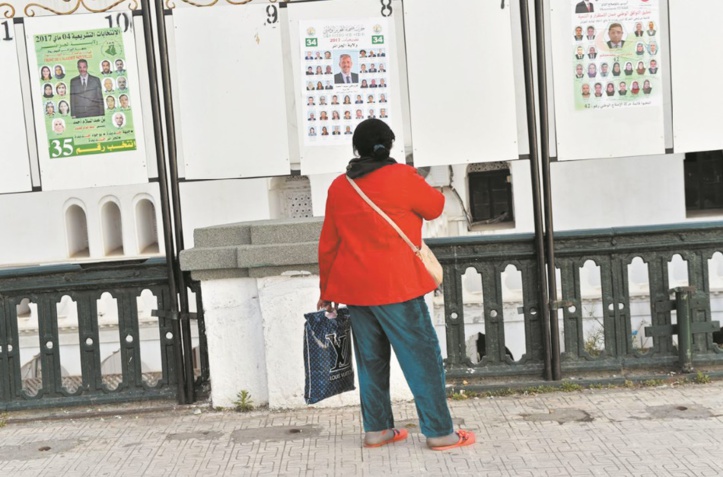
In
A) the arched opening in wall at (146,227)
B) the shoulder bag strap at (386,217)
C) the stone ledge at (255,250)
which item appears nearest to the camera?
the shoulder bag strap at (386,217)

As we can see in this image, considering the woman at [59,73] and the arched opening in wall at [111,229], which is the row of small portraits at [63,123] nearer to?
the woman at [59,73]

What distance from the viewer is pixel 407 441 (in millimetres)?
6348

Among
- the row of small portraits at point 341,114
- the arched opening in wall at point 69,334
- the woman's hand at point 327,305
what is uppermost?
the row of small portraits at point 341,114

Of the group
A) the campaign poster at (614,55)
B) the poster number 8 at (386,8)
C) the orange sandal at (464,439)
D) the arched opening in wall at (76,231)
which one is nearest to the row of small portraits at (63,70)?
the poster number 8 at (386,8)

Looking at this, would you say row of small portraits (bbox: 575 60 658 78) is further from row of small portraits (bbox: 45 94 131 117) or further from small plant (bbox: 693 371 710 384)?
row of small portraits (bbox: 45 94 131 117)

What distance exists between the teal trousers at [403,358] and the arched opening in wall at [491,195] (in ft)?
88.7

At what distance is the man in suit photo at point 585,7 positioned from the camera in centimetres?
745

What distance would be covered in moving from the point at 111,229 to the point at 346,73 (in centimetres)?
2887

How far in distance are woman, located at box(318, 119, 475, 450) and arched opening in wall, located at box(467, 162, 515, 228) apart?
88.8 ft

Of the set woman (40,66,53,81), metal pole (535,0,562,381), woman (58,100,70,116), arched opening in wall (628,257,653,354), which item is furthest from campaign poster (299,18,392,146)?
arched opening in wall (628,257,653,354)

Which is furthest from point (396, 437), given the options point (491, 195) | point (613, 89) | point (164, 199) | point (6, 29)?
point (491, 195)

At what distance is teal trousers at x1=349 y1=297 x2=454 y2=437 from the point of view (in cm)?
593

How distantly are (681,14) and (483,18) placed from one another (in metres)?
1.31

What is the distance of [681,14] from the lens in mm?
7445
